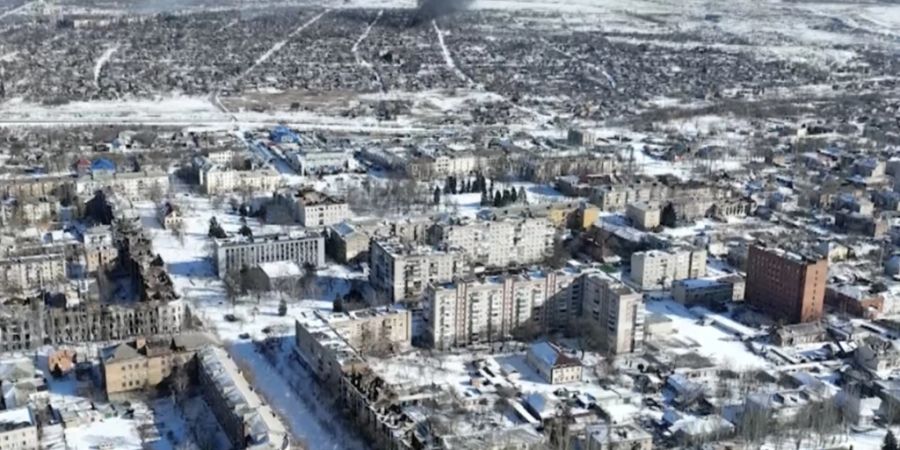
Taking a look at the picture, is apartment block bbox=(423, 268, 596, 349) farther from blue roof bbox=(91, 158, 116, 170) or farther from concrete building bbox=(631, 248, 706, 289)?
blue roof bbox=(91, 158, 116, 170)

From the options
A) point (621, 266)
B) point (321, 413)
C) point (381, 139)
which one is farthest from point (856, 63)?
point (321, 413)

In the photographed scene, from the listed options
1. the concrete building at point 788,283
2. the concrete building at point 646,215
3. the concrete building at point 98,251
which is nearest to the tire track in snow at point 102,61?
the concrete building at point 98,251

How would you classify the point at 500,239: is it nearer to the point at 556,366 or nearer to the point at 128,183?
the point at 556,366

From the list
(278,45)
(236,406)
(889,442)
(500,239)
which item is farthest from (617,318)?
(278,45)

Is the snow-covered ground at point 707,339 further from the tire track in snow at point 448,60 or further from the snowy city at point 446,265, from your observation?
the tire track in snow at point 448,60

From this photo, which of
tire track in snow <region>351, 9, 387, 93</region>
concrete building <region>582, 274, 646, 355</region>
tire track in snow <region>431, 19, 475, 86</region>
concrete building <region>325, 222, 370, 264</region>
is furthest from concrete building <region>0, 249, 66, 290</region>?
tire track in snow <region>431, 19, 475, 86</region>

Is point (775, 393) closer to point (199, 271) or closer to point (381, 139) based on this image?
point (199, 271)

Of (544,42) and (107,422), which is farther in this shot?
(544,42)
